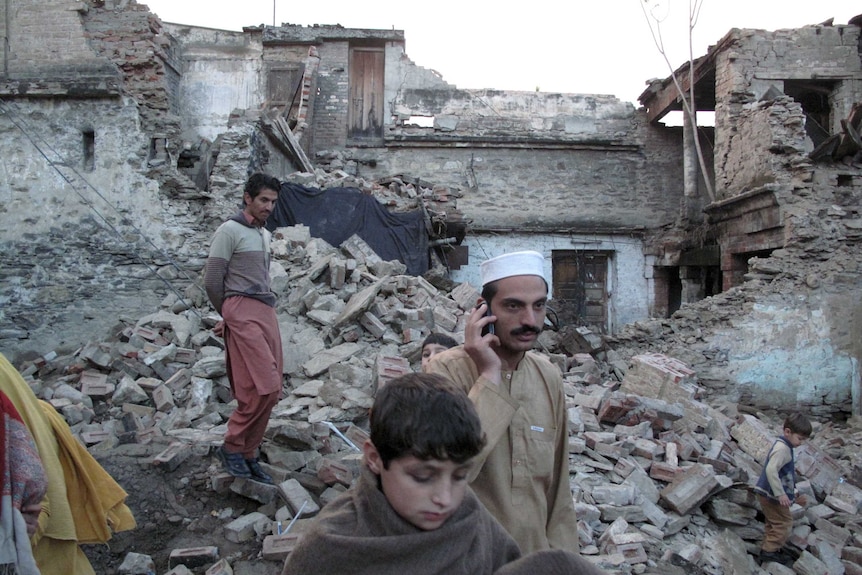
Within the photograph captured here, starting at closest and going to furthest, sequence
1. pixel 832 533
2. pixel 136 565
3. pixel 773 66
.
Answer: pixel 136 565
pixel 832 533
pixel 773 66

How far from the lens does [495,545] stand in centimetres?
139

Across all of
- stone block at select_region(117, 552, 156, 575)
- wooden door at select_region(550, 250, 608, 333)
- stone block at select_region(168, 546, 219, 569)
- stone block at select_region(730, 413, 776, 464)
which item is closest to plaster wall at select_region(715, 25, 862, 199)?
wooden door at select_region(550, 250, 608, 333)

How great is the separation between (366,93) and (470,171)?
12.0ft

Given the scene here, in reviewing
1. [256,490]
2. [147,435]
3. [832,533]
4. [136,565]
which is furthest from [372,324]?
[832,533]

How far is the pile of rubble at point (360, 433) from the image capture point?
13.1 feet

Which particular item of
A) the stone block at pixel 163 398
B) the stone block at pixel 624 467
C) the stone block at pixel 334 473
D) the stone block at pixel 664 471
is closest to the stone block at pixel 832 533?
the stone block at pixel 664 471

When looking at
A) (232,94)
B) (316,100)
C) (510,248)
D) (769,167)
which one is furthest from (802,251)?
(232,94)

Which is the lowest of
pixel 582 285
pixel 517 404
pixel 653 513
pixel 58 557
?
pixel 653 513

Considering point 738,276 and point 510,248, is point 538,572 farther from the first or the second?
point 510,248

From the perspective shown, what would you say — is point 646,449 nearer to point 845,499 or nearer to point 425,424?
point 845,499

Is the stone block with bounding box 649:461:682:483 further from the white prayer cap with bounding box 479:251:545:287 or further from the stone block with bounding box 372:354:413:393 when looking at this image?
the white prayer cap with bounding box 479:251:545:287

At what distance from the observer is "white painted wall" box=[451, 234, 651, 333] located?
53.5 ft

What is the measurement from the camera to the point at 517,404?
1833 millimetres

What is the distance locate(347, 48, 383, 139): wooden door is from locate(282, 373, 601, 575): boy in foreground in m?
15.9
